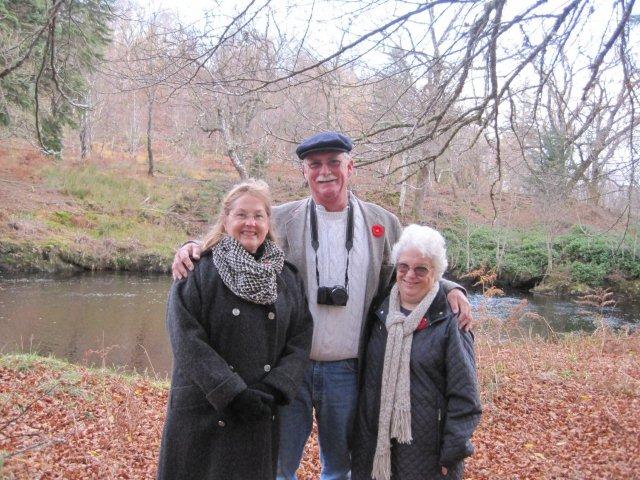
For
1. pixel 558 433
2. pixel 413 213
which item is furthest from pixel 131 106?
pixel 558 433

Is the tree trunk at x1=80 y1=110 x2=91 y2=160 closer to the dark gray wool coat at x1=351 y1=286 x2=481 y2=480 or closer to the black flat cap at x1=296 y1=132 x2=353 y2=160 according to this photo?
the black flat cap at x1=296 y1=132 x2=353 y2=160

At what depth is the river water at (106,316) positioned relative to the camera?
1001cm

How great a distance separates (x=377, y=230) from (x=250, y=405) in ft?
3.66

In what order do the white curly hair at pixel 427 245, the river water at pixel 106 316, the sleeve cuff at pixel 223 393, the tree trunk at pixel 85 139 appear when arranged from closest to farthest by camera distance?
1. the sleeve cuff at pixel 223 393
2. the white curly hair at pixel 427 245
3. the river water at pixel 106 316
4. the tree trunk at pixel 85 139

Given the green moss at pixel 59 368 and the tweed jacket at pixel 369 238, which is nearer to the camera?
the tweed jacket at pixel 369 238

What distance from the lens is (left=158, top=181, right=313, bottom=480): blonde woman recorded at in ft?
7.48

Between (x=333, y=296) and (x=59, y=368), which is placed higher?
(x=333, y=296)

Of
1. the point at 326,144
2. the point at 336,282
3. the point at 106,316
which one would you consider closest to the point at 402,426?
the point at 336,282

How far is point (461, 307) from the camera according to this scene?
2.54m

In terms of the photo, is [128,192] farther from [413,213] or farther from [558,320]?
[558,320]

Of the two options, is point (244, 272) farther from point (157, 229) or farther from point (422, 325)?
point (157, 229)

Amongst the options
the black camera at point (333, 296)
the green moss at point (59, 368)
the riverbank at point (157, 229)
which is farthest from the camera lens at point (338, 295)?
the riverbank at point (157, 229)

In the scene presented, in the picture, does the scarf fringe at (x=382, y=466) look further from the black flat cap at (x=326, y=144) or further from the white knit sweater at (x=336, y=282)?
the black flat cap at (x=326, y=144)

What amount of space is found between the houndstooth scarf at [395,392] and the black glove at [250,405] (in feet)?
1.72
